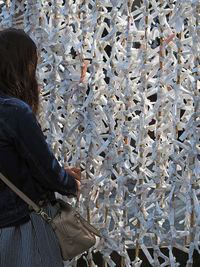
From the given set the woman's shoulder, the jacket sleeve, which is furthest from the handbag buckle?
the woman's shoulder

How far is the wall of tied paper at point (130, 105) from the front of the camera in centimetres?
173

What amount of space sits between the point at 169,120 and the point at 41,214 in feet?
→ 2.37

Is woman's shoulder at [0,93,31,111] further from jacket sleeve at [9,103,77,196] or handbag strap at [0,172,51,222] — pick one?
handbag strap at [0,172,51,222]

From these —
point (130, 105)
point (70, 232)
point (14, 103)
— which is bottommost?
point (70, 232)

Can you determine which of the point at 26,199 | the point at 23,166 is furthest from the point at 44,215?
the point at 23,166

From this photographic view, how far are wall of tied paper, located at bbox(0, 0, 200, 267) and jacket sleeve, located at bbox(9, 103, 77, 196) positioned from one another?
0.45 metres

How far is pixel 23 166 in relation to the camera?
1.48 m

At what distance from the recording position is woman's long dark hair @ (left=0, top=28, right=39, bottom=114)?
1447 millimetres

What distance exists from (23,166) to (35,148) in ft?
0.35

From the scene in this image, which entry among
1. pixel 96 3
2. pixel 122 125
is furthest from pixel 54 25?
pixel 122 125

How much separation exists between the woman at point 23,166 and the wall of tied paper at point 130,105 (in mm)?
401

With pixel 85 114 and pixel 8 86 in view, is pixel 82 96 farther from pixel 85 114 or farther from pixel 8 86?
pixel 8 86

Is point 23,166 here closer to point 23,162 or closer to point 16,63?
point 23,162

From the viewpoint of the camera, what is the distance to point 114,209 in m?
2.01
